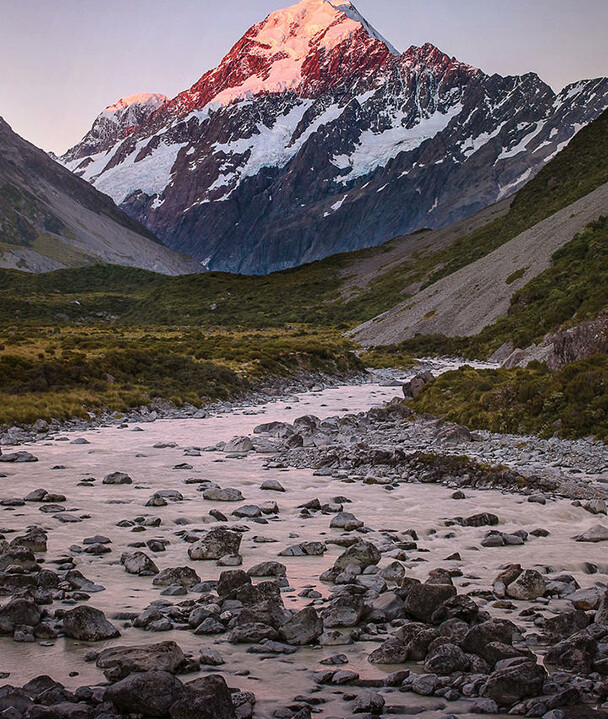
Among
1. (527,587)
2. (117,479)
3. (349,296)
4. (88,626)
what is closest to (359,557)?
(527,587)

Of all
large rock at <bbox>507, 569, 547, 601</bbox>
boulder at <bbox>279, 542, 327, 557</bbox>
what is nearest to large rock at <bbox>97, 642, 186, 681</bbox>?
large rock at <bbox>507, 569, 547, 601</bbox>

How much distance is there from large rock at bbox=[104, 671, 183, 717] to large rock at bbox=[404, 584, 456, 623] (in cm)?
398

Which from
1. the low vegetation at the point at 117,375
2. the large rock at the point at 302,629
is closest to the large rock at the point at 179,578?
the large rock at the point at 302,629

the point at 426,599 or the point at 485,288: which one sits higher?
the point at 485,288

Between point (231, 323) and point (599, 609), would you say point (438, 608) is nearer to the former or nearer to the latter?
point (599, 609)

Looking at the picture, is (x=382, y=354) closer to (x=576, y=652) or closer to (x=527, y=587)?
(x=527, y=587)

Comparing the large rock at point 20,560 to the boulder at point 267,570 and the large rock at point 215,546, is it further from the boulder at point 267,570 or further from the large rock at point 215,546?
the boulder at point 267,570

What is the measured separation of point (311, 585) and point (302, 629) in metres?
2.41

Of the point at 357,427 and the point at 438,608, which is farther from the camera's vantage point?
the point at 357,427

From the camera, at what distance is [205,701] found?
717 cm

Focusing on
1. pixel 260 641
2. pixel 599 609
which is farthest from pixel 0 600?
pixel 599 609

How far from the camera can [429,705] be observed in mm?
7797

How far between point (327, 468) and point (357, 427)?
8.38 metres

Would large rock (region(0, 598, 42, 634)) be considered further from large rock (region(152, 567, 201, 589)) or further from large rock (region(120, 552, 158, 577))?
large rock (region(120, 552, 158, 577))
